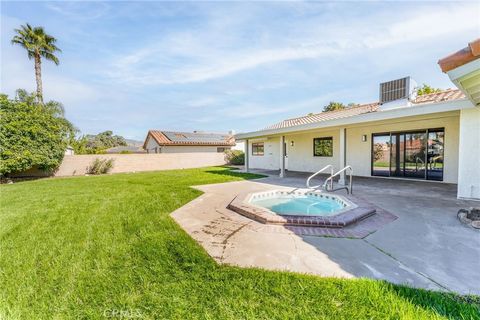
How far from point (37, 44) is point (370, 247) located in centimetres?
2874

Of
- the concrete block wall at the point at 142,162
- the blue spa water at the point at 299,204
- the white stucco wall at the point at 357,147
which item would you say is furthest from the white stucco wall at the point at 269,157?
the blue spa water at the point at 299,204

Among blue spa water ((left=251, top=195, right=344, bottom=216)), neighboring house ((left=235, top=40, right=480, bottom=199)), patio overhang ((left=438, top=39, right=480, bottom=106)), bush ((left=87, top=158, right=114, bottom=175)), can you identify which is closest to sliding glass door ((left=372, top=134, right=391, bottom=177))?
neighboring house ((left=235, top=40, right=480, bottom=199))

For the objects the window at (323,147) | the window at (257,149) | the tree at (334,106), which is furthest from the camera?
the tree at (334,106)

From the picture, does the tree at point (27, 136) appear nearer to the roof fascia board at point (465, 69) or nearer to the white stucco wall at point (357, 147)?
the white stucco wall at point (357, 147)

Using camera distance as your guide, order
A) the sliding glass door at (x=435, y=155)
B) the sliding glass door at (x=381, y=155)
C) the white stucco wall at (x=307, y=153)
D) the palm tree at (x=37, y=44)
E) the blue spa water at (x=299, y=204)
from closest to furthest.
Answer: the blue spa water at (x=299, y=204)
the sliding glass door at (x=435, y=155)
the sliding glass door at (x=381, y=155)
the white stucco wall at (x=307, y=153)
the palm tree at (x=37, y=44)

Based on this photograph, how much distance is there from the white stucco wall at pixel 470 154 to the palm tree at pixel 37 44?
26.7m

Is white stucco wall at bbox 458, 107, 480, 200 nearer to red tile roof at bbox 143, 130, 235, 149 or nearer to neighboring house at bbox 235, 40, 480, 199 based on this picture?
neighboring house at bbox 235, 40, 480, 199

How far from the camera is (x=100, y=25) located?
33.7 ft

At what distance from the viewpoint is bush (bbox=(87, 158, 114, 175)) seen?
19.2 m

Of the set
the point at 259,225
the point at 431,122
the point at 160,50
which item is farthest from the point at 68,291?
the point at 431,122

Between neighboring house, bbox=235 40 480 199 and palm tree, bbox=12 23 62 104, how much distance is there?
20.2 metres

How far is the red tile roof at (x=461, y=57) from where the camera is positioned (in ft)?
10.4

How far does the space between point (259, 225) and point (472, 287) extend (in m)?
3.50

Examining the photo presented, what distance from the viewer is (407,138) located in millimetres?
11797
